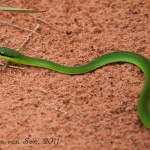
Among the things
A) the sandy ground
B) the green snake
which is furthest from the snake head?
the sandy ground

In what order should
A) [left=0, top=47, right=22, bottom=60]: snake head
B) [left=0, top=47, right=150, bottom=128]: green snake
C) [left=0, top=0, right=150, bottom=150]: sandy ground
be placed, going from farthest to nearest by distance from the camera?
1. [left=0, top=47, right=22, bottom=60]: snake head
2. [left=0, top=47, right=150, bottom=128]: green snake
3. [left=0, top=0, right=150, bottom=150]: sandy ground

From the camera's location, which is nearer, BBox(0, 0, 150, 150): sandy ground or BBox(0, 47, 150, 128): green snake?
BBox(0, 0, 150, 150): sandy ground

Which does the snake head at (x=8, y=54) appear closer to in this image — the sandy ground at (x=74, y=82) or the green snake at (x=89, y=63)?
the green snake at (x=89, y=63)

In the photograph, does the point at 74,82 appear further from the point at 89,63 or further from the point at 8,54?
the point at 8,54

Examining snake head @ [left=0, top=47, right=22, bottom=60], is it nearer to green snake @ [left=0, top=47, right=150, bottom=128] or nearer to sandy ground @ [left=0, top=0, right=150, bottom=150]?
green snake @ [left=0, top=47, right=150, bottom=128]

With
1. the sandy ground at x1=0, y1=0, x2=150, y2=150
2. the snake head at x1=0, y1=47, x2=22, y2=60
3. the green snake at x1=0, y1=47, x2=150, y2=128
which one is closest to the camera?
the sandy ground at x1=0, y1=0, x2=150, y2=150

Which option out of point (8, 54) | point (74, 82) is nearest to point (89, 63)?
point (74, 82)

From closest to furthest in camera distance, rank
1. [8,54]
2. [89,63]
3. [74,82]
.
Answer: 1. [74,82]
2. [89,63]
3. [8,54]

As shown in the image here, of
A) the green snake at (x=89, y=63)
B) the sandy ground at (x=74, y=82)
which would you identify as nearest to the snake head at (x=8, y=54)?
the green snake at (x=89, y=63)
